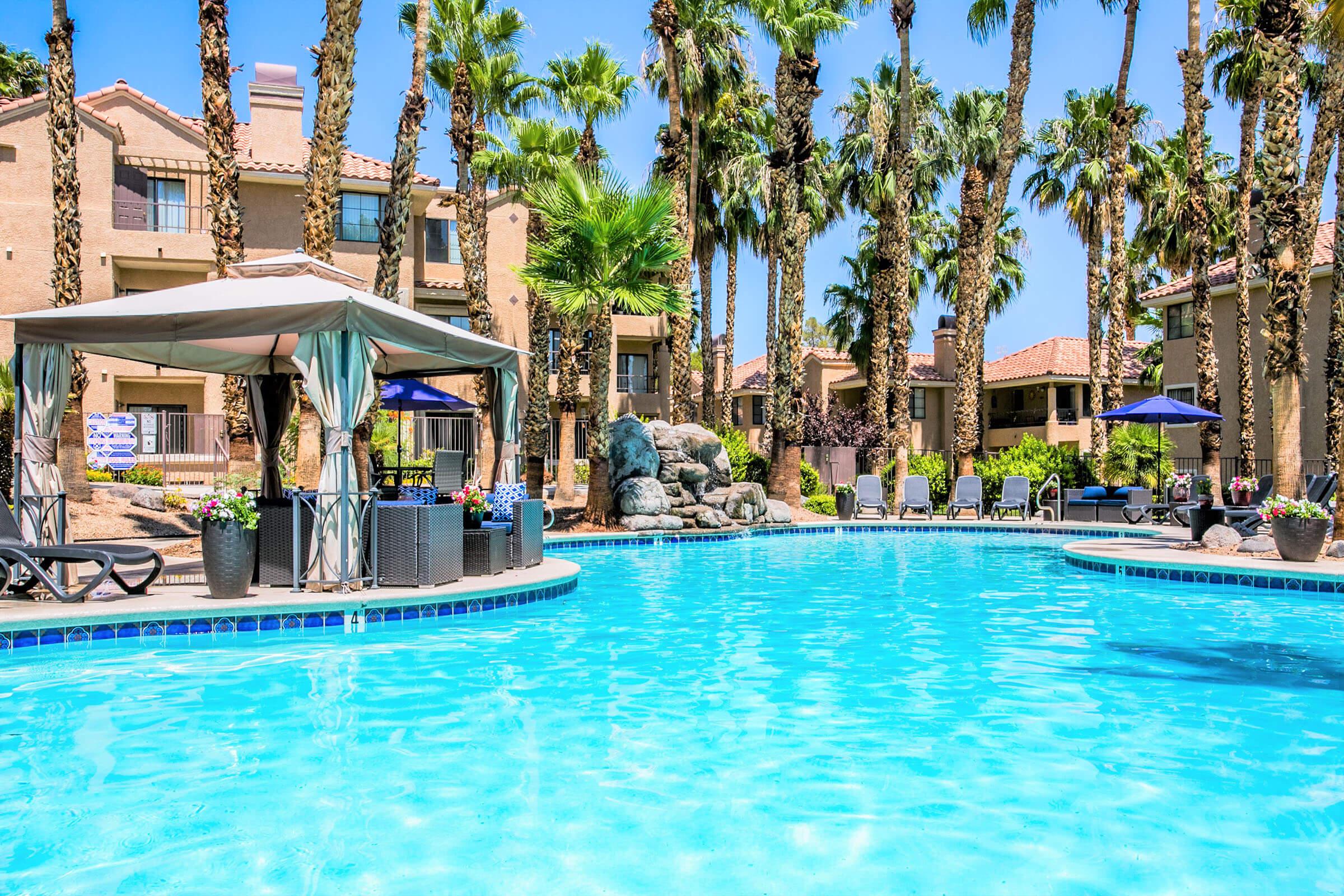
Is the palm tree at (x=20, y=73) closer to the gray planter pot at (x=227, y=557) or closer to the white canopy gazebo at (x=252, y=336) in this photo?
the white canopy gazebo at (x=252, y=336)

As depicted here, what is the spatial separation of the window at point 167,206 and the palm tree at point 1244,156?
87.7 ft

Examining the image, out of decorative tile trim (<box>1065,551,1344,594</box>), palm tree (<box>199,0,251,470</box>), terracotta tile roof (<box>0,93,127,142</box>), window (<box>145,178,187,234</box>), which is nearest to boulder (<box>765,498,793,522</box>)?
decorative tile trim (<box>1065,551,1344,594</box>)

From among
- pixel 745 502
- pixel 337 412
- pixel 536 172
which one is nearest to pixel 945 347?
pixel 536 172

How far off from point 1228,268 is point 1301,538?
19.8 m

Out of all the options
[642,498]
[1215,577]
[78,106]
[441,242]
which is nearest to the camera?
[1215,577]

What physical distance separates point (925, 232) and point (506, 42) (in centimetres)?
1904

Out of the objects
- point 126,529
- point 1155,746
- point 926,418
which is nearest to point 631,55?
point 126,529

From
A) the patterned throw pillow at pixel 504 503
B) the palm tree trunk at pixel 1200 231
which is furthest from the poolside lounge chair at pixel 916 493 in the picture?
the patterned throw pillow at pixel 504 503

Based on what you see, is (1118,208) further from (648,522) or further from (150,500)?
(150,500)

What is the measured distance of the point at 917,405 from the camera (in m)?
40.9

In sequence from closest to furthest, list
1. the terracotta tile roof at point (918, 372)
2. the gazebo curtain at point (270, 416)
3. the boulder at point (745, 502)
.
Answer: the gazebo curtain at point (270, 416) → the boulder at point (745, 502) → the terracotta tile roof at point (918, 372)

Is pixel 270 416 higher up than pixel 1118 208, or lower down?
lower down

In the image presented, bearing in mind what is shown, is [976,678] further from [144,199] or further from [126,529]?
[144,199]

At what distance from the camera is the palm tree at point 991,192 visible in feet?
76.2
